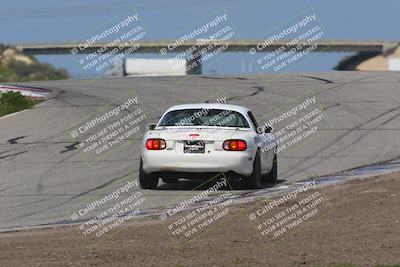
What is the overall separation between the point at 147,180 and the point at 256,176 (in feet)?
5.40

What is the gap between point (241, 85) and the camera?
35.1 meters

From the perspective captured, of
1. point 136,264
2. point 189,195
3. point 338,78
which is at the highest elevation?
point 136,264

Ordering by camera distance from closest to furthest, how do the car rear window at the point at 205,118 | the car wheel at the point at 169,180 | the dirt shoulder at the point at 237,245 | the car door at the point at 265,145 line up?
the dirt shoulder at the point at 237,245
the car rear window at the point at 205,118
the car door at the point at 265,145
the car wheel at the point at 169,180

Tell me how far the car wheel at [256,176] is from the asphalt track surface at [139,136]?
0.27 metres

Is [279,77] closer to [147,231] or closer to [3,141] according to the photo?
[3,141]

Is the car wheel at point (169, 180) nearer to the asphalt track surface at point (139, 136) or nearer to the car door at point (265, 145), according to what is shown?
the asphalt track surface at point (139, 136)

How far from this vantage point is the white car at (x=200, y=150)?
15203 mm

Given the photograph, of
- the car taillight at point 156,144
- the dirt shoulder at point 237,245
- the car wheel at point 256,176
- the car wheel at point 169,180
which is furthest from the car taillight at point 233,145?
the dirt shoulder at point 237,245

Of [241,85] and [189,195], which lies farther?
[241,85]

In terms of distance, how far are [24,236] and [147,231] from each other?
131 centimetres

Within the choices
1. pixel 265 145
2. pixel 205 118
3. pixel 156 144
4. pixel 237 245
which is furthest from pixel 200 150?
pixel 237 245

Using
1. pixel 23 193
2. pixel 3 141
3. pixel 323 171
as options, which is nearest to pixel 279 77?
pixel 3 141

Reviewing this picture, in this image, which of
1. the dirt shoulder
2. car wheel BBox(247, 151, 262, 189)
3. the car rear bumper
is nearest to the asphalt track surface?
car wheel BBox(247, 151, 262, 189)

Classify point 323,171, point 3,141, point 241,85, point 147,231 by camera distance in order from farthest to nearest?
1. point 241,85
2. point 3,141
3. point 323,171
4. point 147,231
